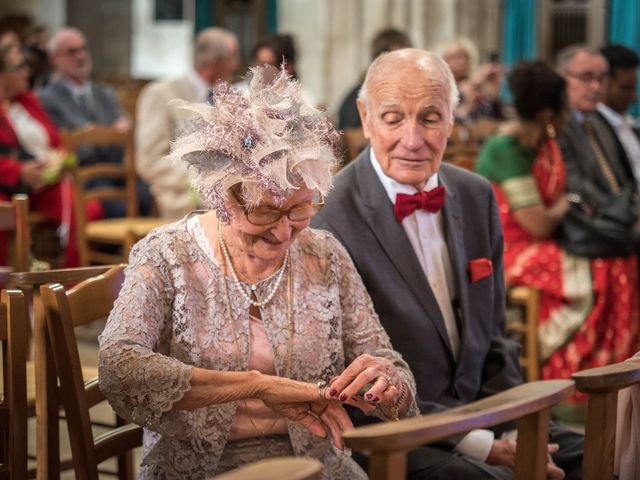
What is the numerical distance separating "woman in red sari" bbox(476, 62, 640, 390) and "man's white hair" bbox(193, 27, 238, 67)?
2.60 metres

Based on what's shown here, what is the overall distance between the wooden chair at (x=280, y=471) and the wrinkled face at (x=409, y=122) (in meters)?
1.58

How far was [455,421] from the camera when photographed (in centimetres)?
152

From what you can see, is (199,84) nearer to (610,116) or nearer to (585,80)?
(585,80)

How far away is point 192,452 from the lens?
224 centimetres

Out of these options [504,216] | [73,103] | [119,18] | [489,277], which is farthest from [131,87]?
[489,277]

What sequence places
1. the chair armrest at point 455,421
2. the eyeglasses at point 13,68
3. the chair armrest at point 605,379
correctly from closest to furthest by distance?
the chair armrest at point 455,421, the chair armrest at point 605,379, the eyeglasses at point 13,68

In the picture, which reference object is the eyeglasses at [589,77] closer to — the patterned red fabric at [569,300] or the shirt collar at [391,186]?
the patterned red fabric at [569,300]

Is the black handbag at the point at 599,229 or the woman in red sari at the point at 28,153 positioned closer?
the black handbag at the point at 599,229

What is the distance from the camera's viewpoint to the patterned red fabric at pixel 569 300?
4766mm

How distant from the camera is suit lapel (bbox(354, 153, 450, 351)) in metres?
2.78

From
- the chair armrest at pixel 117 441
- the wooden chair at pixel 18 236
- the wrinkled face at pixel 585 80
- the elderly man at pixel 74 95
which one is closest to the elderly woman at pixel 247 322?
the chair armrest at pixel 117 441

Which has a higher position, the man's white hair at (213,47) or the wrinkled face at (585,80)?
the man's white hair at (213,47)

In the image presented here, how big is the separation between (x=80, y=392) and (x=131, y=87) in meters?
12.0

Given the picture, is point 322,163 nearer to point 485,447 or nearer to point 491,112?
point 485,447
